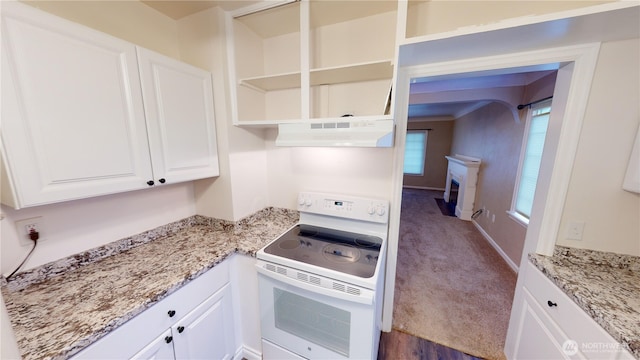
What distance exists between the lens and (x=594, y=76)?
3.76 feet

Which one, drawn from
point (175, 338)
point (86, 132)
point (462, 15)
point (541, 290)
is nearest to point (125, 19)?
point (86, 132)

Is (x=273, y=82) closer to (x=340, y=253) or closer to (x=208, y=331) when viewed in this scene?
(x=340, y=253)

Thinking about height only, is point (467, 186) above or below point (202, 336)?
A: above

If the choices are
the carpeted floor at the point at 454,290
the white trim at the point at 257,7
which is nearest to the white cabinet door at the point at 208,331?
the carpeted floor at the point at 454,290

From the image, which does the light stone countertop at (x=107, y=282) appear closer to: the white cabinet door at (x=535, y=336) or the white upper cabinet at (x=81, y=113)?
the white upper cabinet at (x=81, y=113)

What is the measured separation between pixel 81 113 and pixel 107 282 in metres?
0.82

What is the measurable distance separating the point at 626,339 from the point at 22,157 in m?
2.36

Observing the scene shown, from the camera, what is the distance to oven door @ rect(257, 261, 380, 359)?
1.17 m

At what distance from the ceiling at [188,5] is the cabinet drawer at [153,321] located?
167 cm

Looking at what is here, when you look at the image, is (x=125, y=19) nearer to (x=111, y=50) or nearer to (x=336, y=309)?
(x=111, y=50)

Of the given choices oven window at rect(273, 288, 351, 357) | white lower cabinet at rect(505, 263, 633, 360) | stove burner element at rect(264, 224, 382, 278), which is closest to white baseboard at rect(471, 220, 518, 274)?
white lower cabinet at rect(505, 263, 633, 360)

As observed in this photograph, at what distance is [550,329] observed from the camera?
1191mm

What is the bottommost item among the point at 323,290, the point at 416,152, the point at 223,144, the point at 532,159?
the point at 323,290

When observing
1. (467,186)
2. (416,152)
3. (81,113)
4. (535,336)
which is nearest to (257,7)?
(81,113)
